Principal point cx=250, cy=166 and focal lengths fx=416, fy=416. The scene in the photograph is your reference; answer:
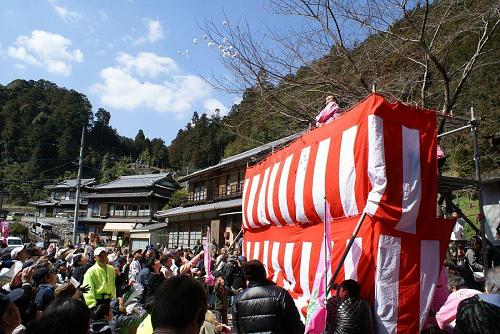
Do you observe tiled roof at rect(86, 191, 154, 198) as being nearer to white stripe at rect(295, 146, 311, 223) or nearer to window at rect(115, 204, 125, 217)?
window at rect(115, 204, 125, 217)

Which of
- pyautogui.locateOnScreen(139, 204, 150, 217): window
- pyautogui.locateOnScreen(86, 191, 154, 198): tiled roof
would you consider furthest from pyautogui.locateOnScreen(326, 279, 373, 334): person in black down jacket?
pyautogui.locateOnScreen(139, 204, 150, 217): window

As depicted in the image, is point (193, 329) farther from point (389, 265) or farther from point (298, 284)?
point (298, 284)

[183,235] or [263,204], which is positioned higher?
[263,204]

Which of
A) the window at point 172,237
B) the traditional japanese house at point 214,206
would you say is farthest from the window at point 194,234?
the window at point 172,237

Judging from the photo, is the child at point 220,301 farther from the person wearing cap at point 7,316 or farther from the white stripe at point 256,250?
the person wearing cap at point 7,316

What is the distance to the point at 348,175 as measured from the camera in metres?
4.98

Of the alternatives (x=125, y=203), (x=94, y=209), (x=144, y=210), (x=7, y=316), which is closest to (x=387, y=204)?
(x=7, y=316)

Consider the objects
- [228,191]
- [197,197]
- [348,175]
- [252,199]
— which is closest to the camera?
[348,175]

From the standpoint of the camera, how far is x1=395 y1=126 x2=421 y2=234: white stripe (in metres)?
4.64

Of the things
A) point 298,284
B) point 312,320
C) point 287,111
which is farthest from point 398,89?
point 312,320

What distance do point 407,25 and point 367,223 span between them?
6065 mm

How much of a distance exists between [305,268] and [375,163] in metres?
2.13

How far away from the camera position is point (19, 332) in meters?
2.66

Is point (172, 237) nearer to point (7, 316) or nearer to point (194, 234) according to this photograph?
point (194, 234)
